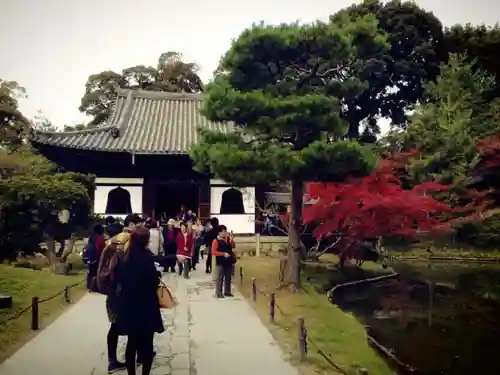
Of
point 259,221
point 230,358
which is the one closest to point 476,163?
point 259,221

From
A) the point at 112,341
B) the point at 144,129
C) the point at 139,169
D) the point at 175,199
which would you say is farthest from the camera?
the point at 175,199

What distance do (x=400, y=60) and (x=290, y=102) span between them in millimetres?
19475

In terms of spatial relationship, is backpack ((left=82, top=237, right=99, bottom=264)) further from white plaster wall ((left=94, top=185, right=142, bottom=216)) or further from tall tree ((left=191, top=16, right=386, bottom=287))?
white plaster wall ((left=94, top=185, right=142, bottom=216))

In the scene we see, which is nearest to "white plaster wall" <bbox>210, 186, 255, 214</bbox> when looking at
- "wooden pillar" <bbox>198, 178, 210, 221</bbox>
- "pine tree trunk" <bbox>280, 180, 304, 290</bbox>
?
"wooden pillar" <bbox>198, 178, 210, 221</bbox>

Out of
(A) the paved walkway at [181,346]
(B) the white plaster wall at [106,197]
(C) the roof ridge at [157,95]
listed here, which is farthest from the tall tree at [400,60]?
(A) the paved walkway at [181,346]

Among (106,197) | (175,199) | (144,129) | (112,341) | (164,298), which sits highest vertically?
(144,129)

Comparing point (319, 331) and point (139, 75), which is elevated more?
point (139, 75)

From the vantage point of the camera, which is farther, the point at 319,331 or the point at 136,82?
the point at 136,82

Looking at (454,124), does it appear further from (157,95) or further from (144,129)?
(157,95)

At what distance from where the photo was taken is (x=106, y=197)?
61.4 feet

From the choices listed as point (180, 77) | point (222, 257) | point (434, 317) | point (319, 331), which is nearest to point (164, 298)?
point (319, 331)

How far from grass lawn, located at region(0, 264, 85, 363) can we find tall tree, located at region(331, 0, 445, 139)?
1787 centimetres

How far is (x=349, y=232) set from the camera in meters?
13.0

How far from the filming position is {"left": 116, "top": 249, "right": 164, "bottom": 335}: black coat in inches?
168
